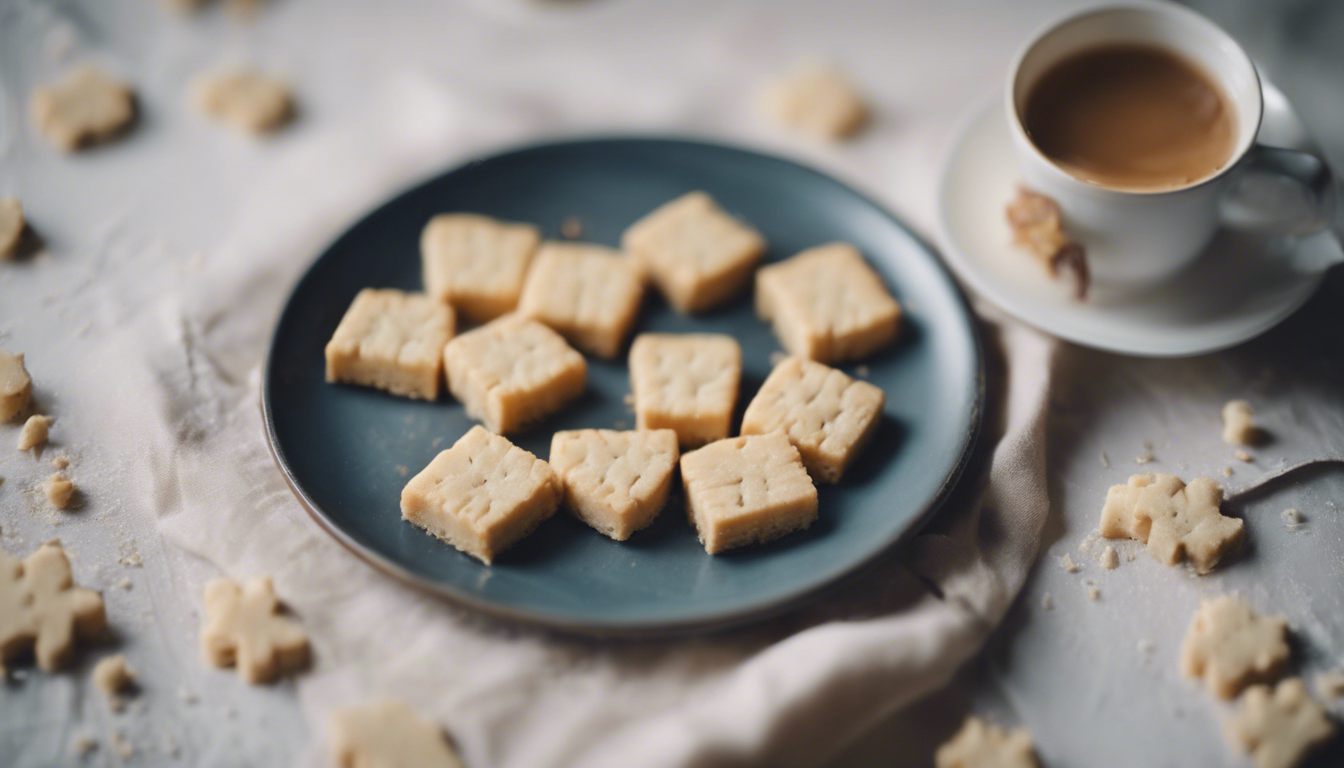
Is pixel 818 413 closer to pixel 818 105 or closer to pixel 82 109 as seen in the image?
pixel 818 105

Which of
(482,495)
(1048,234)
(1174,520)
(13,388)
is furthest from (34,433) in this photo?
(1174,520)

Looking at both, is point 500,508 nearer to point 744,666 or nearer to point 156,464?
point 744,666

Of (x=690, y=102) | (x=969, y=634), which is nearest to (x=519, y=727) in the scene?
(x=969, y=634)

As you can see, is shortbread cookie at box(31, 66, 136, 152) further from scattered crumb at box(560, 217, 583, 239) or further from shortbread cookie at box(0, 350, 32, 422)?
scattered crumb at box(560, 217, 583, 239)

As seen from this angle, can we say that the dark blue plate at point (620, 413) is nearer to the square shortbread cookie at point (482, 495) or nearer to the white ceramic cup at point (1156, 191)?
the square shortbread cookie at point (482, 495)

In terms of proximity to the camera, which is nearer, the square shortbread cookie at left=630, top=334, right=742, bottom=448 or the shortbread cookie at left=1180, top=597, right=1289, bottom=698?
the shortbread cookie at left=1180, top=597, right=1289, bottom=698

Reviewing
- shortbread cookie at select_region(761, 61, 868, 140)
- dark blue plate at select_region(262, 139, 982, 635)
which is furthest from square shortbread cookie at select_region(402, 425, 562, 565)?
shortbread cookie at select_region(761, 61, 868, 140)

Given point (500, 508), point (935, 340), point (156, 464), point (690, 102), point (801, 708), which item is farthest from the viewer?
point (690, 102)
